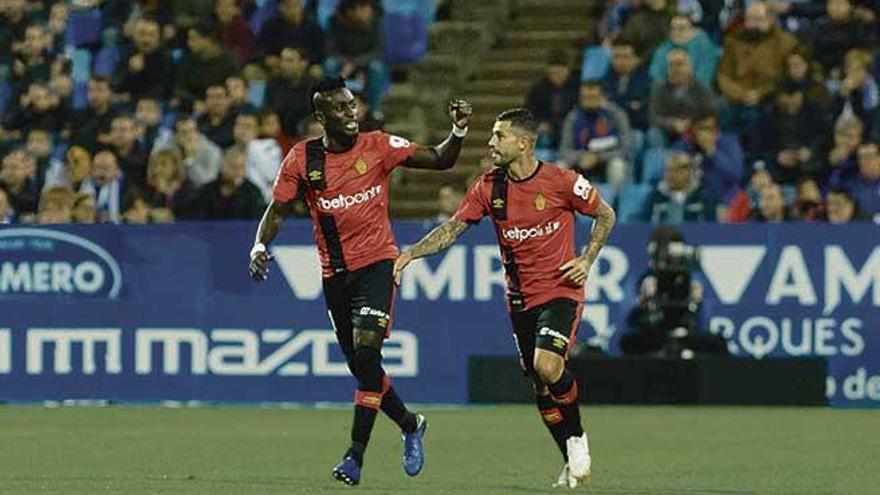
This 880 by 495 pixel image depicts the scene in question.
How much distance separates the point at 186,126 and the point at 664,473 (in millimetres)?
10853

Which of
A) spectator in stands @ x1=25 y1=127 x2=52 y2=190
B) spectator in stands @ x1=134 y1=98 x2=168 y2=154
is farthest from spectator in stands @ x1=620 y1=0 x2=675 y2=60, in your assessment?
spectator in stands @ x1=25 y1=127 x2=52 y2=190

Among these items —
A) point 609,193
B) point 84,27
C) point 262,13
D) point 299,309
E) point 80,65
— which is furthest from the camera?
point 84,27

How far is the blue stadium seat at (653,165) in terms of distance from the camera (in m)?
22.9

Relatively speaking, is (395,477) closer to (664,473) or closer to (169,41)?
(664,473)

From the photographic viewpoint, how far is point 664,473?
1487cm

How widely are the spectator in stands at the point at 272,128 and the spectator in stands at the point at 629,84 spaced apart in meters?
3.14

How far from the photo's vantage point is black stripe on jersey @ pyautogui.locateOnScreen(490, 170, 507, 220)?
14273 millimetres

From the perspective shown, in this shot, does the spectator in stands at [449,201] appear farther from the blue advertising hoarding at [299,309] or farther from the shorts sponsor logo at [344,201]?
the shorts sponsor logo at [344,201]

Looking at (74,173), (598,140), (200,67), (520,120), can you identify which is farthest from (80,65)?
(520,120)

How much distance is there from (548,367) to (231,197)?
32.3 feet

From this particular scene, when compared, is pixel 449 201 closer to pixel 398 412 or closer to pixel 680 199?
pixel 680 199

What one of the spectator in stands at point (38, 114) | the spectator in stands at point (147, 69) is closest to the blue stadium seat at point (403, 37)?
the spectator in stands at point (147, 69)

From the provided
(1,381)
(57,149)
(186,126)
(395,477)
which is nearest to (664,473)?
(395,477)

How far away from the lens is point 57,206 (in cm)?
2333
